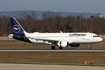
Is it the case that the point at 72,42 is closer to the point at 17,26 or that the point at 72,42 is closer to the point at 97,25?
the point at 17,26

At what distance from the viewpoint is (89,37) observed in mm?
46375

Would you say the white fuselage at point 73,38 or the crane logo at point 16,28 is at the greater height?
the crane logo at point 16,28

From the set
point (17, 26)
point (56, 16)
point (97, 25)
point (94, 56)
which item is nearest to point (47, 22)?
point (56, 16)

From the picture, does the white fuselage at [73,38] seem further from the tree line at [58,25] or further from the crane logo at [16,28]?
the tree line at [58,25]

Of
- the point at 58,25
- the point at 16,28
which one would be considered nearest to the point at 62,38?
the point at 16,28

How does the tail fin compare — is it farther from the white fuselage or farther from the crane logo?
the white fuselage

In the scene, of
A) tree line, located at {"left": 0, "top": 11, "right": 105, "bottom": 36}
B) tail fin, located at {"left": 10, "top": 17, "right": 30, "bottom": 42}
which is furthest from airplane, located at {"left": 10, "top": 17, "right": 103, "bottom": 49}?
tree line, located at {"left": 0, "top": 11, "right": 105, "bottom": 36}

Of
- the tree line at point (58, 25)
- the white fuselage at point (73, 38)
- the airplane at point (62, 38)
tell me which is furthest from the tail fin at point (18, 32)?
the tree line at point (58, 25)

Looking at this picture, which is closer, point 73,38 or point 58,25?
point 73,38

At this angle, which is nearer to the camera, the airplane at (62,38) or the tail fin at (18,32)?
the airplane at (62,38)

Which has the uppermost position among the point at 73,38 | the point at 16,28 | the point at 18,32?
the point at 16,28

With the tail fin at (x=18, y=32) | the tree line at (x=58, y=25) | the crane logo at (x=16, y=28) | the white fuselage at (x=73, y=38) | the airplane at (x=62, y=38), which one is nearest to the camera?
the airplane at (x=62, y=38)

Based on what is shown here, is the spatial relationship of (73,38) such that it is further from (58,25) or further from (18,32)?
(58,25)

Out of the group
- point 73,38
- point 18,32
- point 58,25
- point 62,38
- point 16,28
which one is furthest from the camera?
point 58,25
